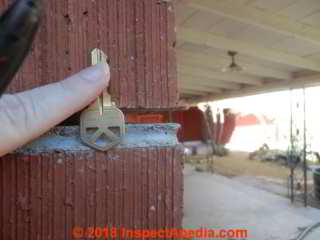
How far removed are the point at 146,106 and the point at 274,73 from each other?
5.03 meters

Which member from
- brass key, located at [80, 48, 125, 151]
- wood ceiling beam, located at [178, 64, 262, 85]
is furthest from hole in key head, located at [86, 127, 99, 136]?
wood ceiling beam, located at [178, 64, 262, 85]

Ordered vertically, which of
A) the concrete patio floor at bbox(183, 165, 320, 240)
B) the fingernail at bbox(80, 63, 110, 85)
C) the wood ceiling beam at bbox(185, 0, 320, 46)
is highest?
the wood ceiling beam at bbox(185, 0, 320, 46)

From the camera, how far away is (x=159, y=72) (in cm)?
48

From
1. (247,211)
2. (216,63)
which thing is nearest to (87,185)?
(247,211)

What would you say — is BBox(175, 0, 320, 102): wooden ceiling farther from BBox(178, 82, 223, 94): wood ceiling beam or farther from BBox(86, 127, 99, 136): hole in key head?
BBox(86, 127, 99, 136): hole in key head

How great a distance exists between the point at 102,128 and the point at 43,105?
0.10 m

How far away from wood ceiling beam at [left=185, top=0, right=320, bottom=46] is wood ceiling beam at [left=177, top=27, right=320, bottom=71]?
642 millimetres

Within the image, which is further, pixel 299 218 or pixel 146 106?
pixel 299 218

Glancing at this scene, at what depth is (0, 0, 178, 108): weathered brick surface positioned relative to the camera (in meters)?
0.44

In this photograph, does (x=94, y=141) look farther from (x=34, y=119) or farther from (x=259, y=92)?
(x=259, y=92)

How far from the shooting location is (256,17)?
2.49m

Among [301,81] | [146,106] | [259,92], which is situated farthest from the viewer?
[259,92]

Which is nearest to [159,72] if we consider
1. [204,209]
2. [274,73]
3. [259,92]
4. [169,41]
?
[169,41]

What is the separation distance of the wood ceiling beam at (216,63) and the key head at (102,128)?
12.0 feet
